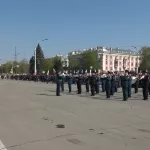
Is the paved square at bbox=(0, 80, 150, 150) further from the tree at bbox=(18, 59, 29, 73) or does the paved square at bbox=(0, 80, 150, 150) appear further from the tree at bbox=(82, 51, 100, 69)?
the tree at bbox=(18, 59, 29, 73)

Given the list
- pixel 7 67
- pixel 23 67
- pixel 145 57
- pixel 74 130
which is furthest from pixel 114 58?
pixel 74 130

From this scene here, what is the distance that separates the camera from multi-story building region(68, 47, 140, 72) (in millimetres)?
157250

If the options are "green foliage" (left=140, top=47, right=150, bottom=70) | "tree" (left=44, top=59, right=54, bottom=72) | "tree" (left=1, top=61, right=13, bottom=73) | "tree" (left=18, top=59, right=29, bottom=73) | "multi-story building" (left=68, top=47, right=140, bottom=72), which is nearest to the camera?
"green foliage" (left=140, top=47, right=150, bottom=70)

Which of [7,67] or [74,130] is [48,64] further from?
[74,130]

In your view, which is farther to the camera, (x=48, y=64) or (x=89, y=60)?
(x=48, y=64)

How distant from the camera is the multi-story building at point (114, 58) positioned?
157m

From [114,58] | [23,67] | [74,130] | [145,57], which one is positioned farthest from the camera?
[114,58]

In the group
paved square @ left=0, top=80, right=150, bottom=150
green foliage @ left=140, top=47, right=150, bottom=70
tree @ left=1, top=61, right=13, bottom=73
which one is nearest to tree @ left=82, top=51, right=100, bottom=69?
green foliage @ left=140, top=47, right=150, bottom=70

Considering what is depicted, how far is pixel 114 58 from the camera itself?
163 m

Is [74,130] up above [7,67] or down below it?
below

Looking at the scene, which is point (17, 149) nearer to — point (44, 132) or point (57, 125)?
point (44, 132)

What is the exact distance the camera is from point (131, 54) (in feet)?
561

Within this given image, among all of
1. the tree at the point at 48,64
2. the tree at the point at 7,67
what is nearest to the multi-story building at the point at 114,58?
the tree at the point at 48,64

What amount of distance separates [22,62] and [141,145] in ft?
516
